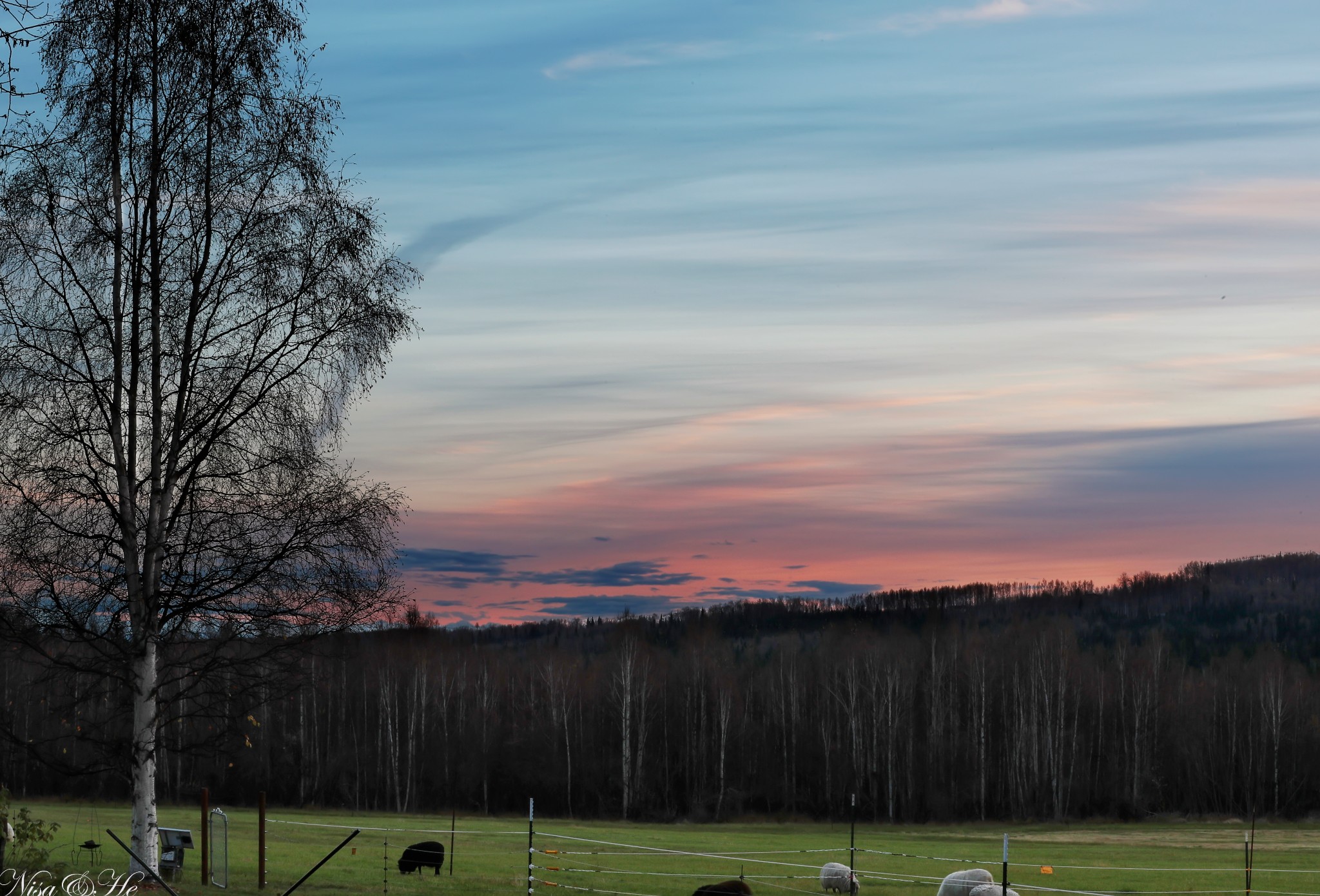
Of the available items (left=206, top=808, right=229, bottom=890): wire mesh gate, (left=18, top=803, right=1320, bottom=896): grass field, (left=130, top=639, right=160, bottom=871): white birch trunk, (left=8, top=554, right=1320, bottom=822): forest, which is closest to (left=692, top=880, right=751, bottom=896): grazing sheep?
(left=18, top=803, right=1320, bottom=896): grass field

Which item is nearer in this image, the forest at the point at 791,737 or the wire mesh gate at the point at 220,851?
the wire mesh gate at the point at 220,851

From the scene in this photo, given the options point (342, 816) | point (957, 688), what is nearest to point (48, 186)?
point (342, 816)

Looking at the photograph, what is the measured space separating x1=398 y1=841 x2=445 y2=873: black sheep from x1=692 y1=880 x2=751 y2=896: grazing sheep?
1130cm

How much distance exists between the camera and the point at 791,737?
99188mm

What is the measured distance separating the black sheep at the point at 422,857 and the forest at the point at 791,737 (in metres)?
53.8

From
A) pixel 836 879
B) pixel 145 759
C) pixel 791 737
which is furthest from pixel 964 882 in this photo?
pixel 791 737

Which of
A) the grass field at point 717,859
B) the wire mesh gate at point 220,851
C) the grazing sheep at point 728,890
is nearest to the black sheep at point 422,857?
the grass field at point 717,859

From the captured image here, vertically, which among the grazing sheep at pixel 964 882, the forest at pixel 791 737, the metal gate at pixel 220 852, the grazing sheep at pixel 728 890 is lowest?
the forest at pixel 791 737

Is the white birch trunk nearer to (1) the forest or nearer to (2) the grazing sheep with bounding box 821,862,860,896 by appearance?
(2) the grazing sheep with bounding box 821,862,860,896

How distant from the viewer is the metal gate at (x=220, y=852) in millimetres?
20969

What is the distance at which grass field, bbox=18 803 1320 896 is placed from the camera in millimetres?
27281

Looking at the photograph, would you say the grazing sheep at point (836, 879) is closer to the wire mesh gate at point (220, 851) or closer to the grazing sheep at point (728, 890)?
the grazing sheep at point (728, 890)

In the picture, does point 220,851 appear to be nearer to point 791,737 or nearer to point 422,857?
point 422,857

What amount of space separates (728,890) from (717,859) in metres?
21.1
